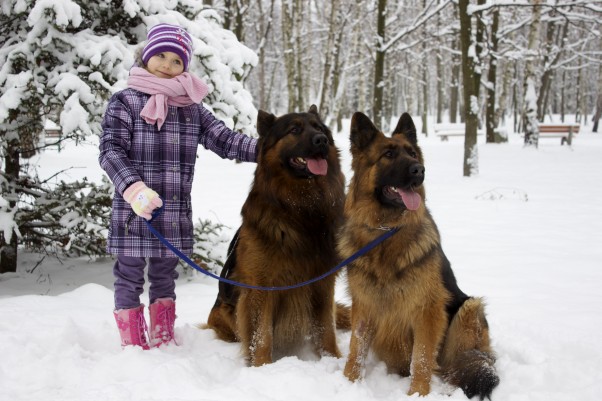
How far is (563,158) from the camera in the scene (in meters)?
15.7

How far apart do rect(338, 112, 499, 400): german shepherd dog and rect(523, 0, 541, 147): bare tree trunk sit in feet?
44.1

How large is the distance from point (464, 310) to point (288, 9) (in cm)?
1866

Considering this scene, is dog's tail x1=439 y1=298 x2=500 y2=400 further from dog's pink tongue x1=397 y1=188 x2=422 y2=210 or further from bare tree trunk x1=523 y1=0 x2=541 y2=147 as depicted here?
bare tree trunk x1=523 y1=0 x2=541 y2=147

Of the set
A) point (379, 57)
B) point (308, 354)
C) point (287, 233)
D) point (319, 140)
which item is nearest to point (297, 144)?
point (319, 140)

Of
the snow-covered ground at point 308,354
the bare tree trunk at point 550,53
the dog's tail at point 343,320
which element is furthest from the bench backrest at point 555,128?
the dog's tail at point 343,320

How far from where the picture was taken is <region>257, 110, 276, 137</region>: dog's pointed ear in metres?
3.24

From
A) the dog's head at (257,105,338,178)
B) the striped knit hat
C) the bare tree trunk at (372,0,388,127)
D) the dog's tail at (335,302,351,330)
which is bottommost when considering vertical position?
the dog's tail at (335,302,351,330)

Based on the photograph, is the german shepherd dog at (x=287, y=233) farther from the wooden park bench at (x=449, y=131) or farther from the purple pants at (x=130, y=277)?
the wooden park bench at (x=449, y=131)

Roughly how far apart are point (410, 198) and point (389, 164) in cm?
26

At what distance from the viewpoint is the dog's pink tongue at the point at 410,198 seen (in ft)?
8.97

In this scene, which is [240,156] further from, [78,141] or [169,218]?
[78,141]

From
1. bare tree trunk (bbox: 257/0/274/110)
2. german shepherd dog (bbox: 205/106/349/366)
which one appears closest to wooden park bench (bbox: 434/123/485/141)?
bare tree trunk (bbox: 257/0/274/110)

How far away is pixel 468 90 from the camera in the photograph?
38.0ft

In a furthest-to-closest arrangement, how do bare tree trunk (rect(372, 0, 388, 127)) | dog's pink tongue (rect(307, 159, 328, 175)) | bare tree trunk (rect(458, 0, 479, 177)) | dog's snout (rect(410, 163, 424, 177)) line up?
bare tree trunk (rect(372, 0, 388, 127)) → bare tree trunk (rect(458, 0, 479, 177)) → dog's pink tongue (rect(307, 159, 328, 175)) → dog's snout (rect(410, 163, 424, 177))
